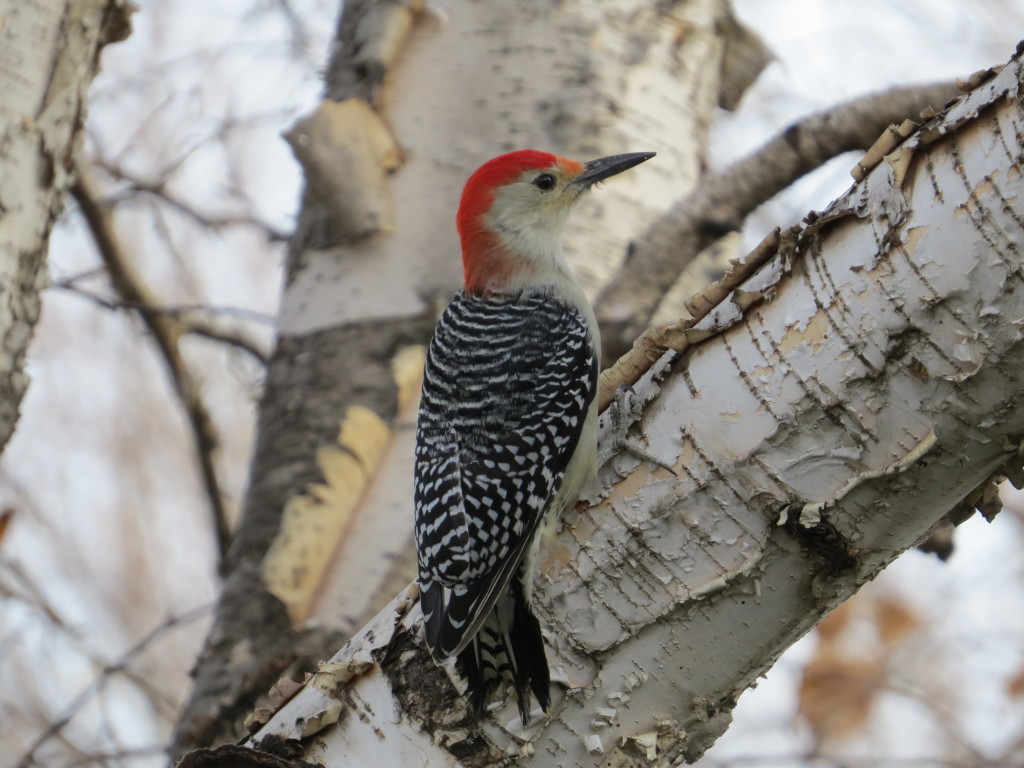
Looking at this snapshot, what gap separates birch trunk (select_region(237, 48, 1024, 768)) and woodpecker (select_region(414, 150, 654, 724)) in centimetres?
12

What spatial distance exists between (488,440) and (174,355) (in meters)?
2.48

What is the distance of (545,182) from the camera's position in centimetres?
385

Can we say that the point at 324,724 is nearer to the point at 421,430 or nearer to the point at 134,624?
the point at 421,430

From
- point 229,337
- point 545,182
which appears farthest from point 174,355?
point 545,182

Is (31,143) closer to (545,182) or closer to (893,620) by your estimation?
(545,182)

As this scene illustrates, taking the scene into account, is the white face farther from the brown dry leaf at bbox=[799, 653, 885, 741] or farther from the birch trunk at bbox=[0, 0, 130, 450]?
the brown dry leaf at bbox=[799, 653, 885, 741]

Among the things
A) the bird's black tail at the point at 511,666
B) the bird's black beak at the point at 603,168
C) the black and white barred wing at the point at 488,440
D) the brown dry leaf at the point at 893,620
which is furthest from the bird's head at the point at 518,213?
the brown dry leaf at the point at 893,620

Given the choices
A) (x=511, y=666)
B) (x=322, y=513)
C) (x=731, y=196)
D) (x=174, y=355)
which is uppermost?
(x=174, y=355)

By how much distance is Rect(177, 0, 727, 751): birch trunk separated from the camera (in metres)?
3.47

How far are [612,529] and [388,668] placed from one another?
1.70 feet

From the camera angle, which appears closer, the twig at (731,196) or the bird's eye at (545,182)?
the twig at (731,196)

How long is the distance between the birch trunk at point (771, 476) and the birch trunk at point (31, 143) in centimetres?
121

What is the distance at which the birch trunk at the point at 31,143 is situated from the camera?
2.74 metres

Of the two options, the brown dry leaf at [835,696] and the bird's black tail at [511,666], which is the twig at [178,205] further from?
the brown dry leaf at [835,696]
